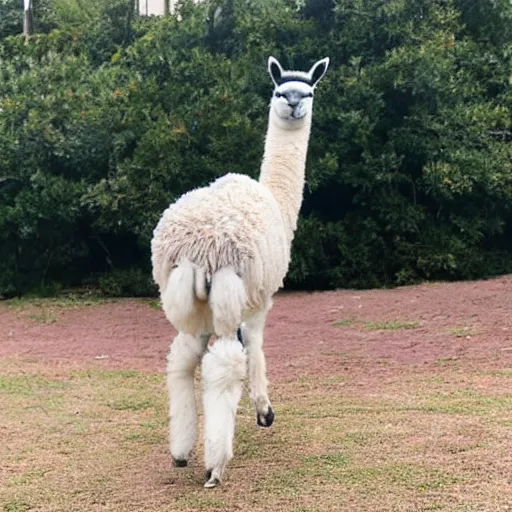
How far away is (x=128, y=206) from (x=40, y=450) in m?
6.89

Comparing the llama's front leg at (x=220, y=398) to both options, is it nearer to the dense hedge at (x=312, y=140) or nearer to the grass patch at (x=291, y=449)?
the grass patch at (x=291, y=449)

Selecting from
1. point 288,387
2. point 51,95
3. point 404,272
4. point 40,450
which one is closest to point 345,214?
point 404,272

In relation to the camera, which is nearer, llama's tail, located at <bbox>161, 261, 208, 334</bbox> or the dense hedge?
llama's tail, located at <bbox>161, 261, 208, 334</bbox>

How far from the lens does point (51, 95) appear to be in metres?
12.7

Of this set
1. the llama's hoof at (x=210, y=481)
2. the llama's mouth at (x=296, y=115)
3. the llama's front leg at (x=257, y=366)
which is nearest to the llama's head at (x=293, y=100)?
the llama's mouth at (x=296, y=115)

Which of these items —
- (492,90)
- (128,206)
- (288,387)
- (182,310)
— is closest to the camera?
(182,310)

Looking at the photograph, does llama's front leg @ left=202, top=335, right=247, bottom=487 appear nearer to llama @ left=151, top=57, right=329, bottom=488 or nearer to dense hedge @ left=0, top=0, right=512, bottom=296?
llama @ left=151, top=57, right=329, bottom=488

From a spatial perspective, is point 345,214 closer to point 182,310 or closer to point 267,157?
point 267,157

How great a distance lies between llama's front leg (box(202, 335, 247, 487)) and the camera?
4348 mm

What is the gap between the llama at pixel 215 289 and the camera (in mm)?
4379

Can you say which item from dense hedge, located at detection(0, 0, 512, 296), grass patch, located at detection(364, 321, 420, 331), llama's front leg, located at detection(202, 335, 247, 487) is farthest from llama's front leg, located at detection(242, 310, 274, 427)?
dense hedge, located at detection(0, 0, 512, 296)

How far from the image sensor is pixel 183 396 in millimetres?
4672

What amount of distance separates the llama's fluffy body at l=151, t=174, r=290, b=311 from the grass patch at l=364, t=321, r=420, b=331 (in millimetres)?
4623

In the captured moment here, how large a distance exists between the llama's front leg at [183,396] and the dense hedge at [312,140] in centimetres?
729
